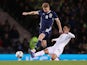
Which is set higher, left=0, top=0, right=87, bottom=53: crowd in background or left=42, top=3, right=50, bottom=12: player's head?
left=42, top=3, right=50, bottom=12: player's head

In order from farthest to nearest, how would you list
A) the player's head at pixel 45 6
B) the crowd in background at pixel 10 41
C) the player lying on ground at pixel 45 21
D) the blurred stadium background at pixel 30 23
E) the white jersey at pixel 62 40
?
the blurred stadium background at pixel 30 23, the crowd in background at pixel 10 41, the white jersey at pixel 62 40, the player lying on ground at pixel 45 21, the player's head at pixel 45 6

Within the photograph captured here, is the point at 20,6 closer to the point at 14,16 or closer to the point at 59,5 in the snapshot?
the point at 14,16

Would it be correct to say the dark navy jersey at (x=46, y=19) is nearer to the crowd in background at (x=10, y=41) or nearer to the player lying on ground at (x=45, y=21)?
the player lying on ground at (x=45, y=21)

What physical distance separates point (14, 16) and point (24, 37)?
44.4 inches

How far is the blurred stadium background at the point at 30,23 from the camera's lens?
15836 millimetres

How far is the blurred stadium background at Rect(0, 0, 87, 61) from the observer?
1584 cm

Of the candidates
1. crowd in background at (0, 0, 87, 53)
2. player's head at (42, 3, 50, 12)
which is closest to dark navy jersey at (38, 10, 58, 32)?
player's head at (42, 3, 50, 12)

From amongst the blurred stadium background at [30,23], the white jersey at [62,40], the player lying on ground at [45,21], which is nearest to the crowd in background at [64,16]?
the blurred stadium background at [30,23]

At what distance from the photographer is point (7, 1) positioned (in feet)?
58.2

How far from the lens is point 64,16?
1692 centimetres

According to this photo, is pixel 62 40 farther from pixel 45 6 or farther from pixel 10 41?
pixel 10 41

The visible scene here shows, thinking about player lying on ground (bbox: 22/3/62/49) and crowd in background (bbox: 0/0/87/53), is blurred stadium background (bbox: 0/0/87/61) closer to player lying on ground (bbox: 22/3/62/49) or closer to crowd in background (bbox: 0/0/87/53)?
crowd in background (bbox: 0/0/87/53)

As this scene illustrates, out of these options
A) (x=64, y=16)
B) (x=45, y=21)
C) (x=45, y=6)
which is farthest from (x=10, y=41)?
(x=45, y=6)

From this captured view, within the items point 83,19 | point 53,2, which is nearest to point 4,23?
point 53,2
